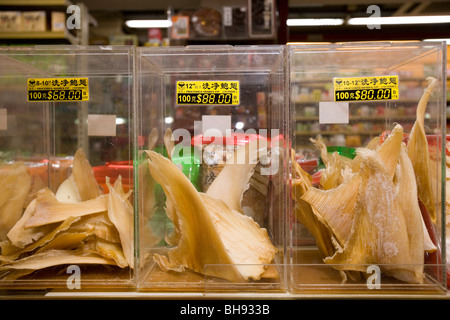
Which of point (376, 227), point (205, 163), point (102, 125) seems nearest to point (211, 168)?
point (205, 163)

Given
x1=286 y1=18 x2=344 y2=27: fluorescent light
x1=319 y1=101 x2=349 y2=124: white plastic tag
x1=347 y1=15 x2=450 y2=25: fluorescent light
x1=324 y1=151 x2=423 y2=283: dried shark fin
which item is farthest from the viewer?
x1=347 y1=15 x2=450 y2=25: fluorescent light

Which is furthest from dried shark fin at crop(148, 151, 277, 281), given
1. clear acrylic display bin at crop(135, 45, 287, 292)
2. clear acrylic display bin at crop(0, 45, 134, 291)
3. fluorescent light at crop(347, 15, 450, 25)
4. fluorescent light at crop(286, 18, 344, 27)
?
fluorescent light at crop(347, 15, 450, 25)

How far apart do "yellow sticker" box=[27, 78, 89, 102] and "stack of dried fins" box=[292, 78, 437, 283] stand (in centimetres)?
53

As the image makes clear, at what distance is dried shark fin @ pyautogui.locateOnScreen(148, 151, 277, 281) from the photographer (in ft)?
2.60

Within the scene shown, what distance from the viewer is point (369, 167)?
77cm

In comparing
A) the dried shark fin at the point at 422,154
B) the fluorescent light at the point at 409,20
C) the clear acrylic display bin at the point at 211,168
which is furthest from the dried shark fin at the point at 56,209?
the fluorescent light at the point at 409,20

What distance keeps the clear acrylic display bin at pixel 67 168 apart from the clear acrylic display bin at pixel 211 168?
56 mm

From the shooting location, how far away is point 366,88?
86cm

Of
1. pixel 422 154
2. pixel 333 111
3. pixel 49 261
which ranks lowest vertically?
pixel 49 261

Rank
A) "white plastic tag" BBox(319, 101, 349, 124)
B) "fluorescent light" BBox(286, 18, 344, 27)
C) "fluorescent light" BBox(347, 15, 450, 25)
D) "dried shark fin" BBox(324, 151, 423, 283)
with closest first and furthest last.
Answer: "dried shark fin" BBox(324, 151, 423, 283) < "white plastic tag" BBox(319, 101, 349, 124) < "fluorescent light" BBox(286, 18, 344, 27) < "fluorescent light" BBox(347, 15, 450, 25)

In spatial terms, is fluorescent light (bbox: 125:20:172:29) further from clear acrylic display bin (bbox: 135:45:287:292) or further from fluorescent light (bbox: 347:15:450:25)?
clear acrylic display bin (bbox: 135:45:287:292)

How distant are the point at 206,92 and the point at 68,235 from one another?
45cm

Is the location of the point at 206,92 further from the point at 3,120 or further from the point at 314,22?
the point at 314,22

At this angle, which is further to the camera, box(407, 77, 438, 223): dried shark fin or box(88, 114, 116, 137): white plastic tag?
box(88, 114, 116, 137): white plastic tag
